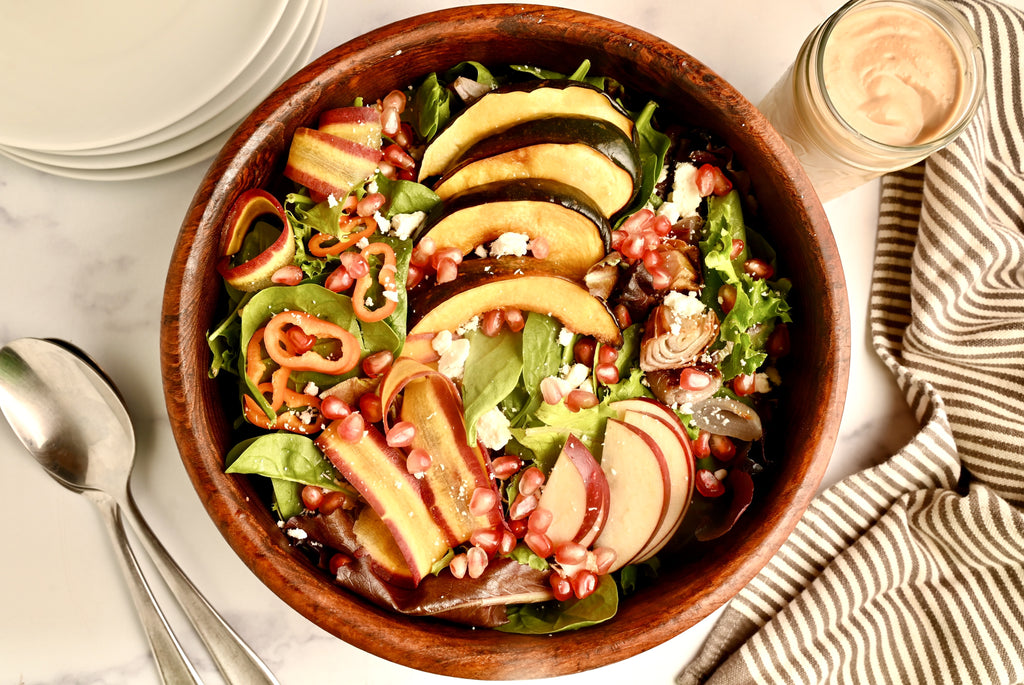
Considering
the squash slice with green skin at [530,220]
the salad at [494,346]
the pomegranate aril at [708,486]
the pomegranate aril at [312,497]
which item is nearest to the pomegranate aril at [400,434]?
the salad at [494,346]

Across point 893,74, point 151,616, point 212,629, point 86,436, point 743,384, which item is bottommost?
point 151,616

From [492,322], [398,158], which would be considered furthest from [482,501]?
[398,158]

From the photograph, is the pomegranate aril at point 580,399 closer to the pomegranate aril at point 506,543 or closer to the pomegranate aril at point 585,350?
the pomegranate aril at point 585,350

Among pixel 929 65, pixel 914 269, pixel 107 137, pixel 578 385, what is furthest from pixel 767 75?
pixel 107 137

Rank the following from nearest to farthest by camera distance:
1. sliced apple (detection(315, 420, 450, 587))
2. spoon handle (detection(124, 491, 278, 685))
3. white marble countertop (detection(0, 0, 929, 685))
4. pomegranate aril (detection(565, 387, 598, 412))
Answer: sliced apple (detection(315, 420, 450, 587))
pomegranate aril (detection(565, 387, 598, 412))
spoon handle (detection(124, 491, 278, 685))
white marble countertop (detection(0, 0, 929, 685))

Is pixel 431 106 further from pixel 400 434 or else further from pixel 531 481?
pixel 531 481

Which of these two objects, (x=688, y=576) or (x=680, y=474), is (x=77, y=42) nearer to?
(x=680, y=474)

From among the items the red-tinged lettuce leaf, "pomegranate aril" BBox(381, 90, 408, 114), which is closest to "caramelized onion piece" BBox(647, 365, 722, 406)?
the red-tinged lettuce leaf

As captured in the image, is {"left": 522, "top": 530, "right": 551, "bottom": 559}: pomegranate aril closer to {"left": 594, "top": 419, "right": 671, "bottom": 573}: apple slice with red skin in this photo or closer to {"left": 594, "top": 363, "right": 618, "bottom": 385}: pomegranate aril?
{"left": 594, "top": 419, "right": 671, "bottom": 573}: apple slice with red skin
